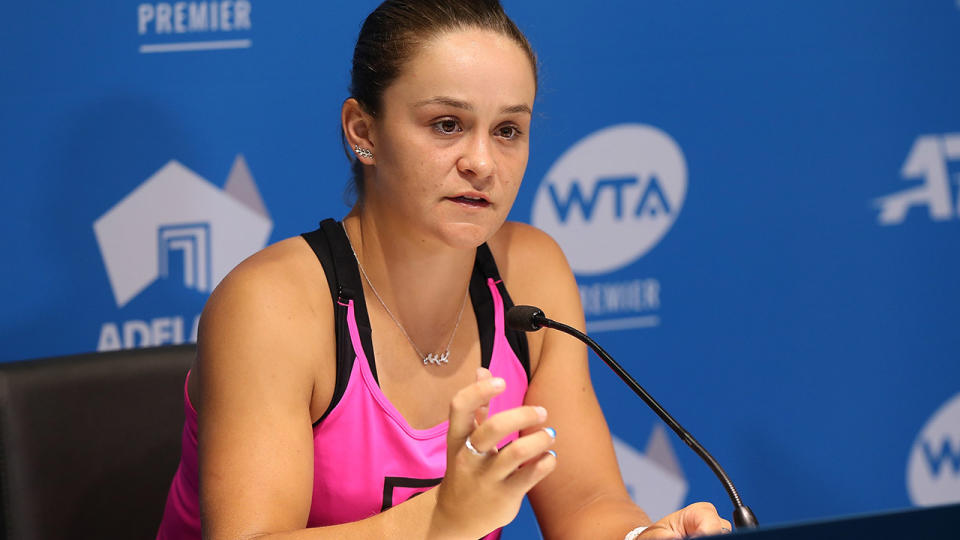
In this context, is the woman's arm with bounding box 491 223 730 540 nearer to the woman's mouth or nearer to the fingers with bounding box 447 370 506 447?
the woman's mouth

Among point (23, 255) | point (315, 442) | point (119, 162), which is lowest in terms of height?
point (315, 442)

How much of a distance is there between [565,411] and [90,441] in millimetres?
699

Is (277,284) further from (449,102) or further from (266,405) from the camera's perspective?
(449,102)

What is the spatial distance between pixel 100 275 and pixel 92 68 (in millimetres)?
372

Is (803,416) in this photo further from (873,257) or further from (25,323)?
(25,323)

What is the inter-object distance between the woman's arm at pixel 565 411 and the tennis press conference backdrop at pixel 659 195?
365 mm

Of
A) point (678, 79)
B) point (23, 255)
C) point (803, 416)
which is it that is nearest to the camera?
point (23, 255)

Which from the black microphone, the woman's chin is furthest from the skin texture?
the black microphone

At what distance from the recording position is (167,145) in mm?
1819

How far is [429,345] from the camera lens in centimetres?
145

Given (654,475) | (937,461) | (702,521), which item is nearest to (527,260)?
(702,521)

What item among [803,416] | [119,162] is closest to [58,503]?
[119,162]

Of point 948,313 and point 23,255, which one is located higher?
point 23,255

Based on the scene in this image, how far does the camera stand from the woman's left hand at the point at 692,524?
3.70 feet
